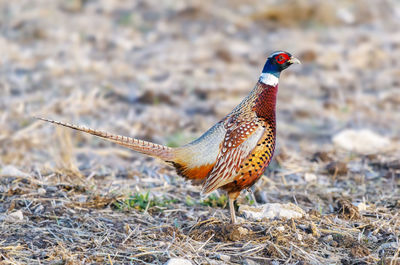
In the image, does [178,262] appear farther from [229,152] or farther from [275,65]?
[275,65]

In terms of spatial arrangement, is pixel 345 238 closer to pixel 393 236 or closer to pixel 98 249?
pixel 393 236

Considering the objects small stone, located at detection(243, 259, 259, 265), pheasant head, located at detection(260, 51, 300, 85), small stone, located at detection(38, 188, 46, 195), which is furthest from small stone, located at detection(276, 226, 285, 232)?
small stone, located at detection(38, 188, 46, 195)

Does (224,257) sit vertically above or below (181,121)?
above

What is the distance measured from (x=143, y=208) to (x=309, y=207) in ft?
4.44

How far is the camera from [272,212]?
4.15 m

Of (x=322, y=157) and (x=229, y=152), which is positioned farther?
(x=322, y=157)

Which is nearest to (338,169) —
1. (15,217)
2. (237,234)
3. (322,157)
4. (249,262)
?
(322,157)

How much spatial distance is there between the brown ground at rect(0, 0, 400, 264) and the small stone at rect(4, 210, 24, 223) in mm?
13

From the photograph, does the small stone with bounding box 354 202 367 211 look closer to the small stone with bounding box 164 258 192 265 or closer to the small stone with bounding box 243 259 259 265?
the small stone with bounding box 243 259 259 265

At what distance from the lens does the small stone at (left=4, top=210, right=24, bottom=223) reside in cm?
393

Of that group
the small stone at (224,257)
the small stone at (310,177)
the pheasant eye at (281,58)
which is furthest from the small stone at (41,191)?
the small stone at (310,177)

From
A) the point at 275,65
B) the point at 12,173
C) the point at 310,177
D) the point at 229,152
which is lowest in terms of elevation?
the point at 12,173

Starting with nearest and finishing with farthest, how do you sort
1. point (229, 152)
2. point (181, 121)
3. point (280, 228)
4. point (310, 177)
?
point (280, 228)
point (229, 152)
point (310, 177)
point (181, 121)

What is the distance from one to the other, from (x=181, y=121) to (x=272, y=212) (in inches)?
148
